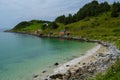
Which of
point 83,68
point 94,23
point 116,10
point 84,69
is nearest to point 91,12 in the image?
point 116,10

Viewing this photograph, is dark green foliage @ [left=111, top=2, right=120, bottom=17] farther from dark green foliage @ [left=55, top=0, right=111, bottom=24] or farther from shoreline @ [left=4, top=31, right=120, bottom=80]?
shoreline @ [left=4, top=31, right=120, bottom=80]

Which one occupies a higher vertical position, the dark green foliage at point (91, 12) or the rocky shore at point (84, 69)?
the dark green foliage at point (91, 12)

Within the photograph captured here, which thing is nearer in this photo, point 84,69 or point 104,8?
point 84,69

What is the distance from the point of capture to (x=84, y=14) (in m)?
164

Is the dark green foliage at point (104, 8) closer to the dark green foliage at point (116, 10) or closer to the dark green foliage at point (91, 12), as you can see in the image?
the dark green foliage at point (91, 12)

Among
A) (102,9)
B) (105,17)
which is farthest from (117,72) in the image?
(102,9)

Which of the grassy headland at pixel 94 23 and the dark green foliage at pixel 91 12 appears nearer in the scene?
the grassy headland at pixel 94 23

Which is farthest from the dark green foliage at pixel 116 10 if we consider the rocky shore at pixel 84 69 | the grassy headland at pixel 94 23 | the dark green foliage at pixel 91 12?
the rocky shore at pixel 84 69

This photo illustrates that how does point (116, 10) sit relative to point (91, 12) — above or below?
below

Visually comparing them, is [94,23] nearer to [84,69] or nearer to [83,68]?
[83,68]

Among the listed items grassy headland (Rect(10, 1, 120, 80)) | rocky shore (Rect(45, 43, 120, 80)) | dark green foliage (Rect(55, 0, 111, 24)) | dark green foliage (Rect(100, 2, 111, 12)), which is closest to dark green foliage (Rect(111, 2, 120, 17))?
grassy headland (Rect(10, 1, 120, 80))

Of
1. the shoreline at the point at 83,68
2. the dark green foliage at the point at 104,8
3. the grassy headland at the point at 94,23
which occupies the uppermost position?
the dark green foliage at the point at 104,8

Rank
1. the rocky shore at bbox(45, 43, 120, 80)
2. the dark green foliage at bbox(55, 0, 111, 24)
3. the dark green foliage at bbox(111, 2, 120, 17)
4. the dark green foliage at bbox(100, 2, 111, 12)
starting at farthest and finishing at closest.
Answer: the dark green foliage at bbox(55, 0, 111, 24), the dark green foliage at bbox(100, 2, 111, 12), the dark green foliage at bbox(111, 2, 120, 17), the rocky shore at bbox(45, 43, 120, 80)

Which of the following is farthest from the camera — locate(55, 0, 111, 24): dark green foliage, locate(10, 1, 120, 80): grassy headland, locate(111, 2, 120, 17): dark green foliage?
locate(55, 0, 111, 24): dark green foliage
